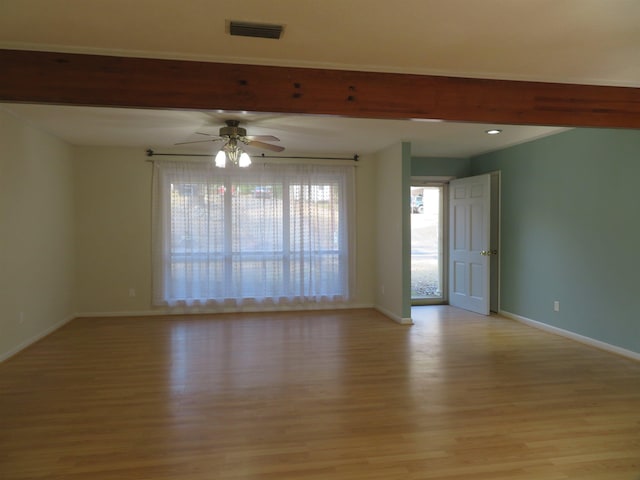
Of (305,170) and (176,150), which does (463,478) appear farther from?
(176,150)

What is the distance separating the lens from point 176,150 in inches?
229

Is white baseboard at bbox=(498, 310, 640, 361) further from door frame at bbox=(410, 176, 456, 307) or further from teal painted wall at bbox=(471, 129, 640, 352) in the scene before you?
door frame at bbox=(410, 176, 456, 307)

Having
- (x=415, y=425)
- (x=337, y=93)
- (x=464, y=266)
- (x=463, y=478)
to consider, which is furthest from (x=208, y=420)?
(x=464, y=266)

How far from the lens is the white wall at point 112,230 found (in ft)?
18.7

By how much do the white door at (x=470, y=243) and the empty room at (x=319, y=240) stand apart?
43 mm

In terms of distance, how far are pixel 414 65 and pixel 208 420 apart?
2856mm

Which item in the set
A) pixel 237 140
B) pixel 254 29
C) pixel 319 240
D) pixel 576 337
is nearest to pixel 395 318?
pixel 319 240

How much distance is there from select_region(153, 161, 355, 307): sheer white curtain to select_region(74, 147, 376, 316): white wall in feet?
0.69

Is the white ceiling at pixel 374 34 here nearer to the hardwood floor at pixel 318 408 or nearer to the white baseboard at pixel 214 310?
the hardwood floor at pixel 318 408

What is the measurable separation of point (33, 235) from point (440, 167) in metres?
5.78

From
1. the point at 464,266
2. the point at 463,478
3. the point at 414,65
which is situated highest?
the point at 414,65

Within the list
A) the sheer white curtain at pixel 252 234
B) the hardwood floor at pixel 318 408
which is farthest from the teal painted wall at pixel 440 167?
the hardwood floor at pixel 318 408

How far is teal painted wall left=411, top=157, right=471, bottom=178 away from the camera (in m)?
6.46

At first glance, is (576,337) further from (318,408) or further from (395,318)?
(318,408)
